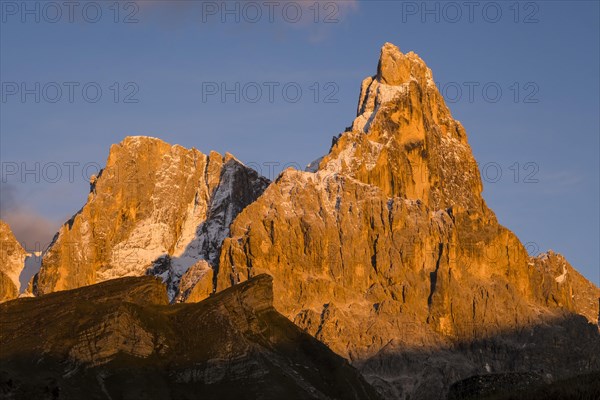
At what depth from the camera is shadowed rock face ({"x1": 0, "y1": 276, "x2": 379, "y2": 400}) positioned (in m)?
152

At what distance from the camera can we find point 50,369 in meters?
151

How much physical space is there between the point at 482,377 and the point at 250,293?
212 ft

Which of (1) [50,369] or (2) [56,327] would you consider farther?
(2) [56,327]

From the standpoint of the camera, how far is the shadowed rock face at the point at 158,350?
5999 inches

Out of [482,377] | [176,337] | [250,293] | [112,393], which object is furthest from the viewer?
[250,293]

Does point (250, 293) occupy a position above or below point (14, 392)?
above

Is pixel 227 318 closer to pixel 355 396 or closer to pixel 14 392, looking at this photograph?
pixel 355 396

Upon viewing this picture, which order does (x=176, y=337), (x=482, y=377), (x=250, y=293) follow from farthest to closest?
(x=250, y=293) → (x=176, y=337) → (x=482, y=377)

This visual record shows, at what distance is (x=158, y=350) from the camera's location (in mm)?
166625

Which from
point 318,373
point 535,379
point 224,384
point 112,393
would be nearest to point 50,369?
point 112,393

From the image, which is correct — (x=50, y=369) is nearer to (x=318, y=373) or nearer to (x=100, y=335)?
(x=100, y=335)

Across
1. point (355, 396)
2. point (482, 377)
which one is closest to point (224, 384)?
point (355, 396)

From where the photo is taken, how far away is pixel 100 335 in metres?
161

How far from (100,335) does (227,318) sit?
21.3 m
